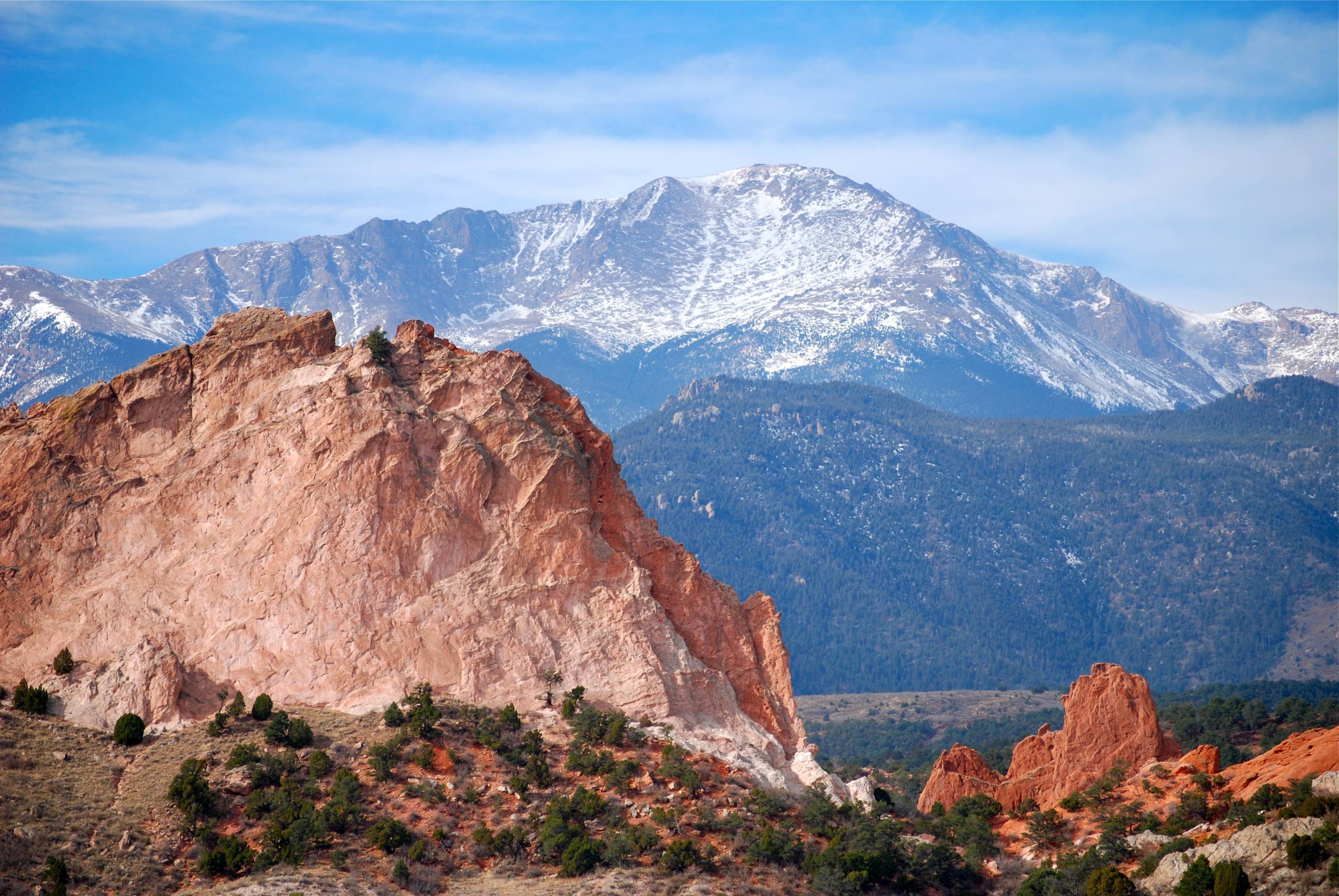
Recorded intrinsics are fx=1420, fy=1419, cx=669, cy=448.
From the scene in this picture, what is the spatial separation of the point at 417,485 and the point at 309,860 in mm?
17786

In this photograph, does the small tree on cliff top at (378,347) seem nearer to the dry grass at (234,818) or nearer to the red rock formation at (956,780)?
the dry grass at (234,818)

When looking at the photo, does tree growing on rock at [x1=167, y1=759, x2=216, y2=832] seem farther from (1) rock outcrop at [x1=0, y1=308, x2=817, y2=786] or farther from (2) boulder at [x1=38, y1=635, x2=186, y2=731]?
(1) rock outcrop at [x1=0, y1=308, x2=817, y2=786]

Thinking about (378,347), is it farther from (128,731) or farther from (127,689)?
(128,731)

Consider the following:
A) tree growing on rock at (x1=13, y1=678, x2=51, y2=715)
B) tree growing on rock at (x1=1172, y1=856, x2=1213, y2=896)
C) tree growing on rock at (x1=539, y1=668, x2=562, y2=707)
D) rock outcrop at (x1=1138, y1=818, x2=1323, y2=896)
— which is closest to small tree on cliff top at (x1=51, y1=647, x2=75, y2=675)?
tree growing on rock at (x1=13, y1=678, x2=51, y2=715)

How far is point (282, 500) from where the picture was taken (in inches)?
2586

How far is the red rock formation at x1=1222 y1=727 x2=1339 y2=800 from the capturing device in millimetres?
65000

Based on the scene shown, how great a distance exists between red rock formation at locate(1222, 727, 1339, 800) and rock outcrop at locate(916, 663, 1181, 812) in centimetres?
609

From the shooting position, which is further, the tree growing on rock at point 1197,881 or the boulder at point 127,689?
the boulder at point 127,689

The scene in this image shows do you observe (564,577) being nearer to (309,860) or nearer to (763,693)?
(763,693)

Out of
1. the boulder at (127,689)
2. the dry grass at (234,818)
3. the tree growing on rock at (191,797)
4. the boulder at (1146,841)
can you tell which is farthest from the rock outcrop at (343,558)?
the boulder at (1146,841)

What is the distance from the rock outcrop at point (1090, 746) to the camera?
7594 cm

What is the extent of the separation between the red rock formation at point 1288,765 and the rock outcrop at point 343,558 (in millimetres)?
20765

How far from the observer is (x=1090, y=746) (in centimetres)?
7681

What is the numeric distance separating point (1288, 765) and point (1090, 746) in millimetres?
11603
